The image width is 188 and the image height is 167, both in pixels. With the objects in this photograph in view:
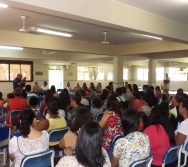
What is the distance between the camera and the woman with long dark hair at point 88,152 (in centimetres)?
164

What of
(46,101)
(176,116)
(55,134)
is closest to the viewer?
(55,134)

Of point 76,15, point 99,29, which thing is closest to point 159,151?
point 76,15

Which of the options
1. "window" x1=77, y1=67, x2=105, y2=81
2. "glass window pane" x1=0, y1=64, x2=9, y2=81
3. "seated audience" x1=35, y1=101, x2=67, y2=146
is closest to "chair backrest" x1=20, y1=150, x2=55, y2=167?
"seated audience" x1=35, y1=101, x2=67, y2=146

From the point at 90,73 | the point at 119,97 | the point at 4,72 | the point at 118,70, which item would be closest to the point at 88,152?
the point at 119,97

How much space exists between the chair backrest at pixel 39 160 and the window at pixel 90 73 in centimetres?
1477

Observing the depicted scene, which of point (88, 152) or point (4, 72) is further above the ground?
point (4, 72)

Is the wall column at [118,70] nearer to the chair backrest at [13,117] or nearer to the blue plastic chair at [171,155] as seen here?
the chair backrest at [13,117]

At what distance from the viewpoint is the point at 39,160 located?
7.57ft

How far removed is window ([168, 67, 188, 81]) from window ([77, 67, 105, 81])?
529cm

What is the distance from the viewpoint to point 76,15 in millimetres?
3451

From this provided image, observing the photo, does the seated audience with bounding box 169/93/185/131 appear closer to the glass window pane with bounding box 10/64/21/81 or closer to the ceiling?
the ceiling

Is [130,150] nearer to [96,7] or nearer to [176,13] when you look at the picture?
[96,7]

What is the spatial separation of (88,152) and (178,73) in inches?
722

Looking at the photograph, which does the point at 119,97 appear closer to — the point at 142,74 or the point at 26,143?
the point at 26,143
